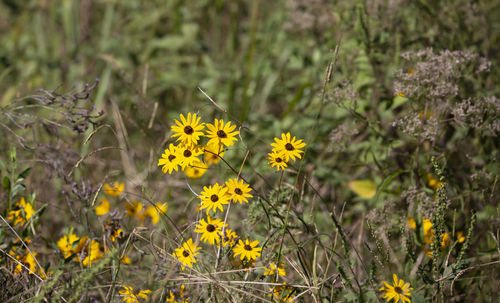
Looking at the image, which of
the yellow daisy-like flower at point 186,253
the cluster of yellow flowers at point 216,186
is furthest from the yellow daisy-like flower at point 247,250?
the yellow daisy-like flower at point 186,253

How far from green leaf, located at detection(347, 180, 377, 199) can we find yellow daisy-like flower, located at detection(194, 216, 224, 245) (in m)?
0.86

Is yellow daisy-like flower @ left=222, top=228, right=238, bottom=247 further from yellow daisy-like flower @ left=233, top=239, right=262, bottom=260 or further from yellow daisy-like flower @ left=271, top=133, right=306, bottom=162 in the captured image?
yellow daisy-like flower @ left=271, top=133, right=306, bottom=162

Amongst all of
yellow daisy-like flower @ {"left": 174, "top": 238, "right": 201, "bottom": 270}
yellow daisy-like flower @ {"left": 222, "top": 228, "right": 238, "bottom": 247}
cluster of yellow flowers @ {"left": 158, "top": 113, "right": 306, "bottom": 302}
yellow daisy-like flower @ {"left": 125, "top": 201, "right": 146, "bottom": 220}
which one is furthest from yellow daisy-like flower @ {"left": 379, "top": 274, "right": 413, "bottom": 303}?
yellow daisy-like flower @ {"left": 125, "top": 201, "right": 146, "bottom": 220}

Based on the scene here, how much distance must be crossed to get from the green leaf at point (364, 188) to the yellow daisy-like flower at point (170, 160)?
971mm

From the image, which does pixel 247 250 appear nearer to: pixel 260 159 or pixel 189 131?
pixel 189 131

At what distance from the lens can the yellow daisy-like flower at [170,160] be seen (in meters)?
1.47

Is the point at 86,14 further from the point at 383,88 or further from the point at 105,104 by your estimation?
the point at 383,88

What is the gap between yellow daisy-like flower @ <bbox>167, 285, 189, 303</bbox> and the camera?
146 centimetres

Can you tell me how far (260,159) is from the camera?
2438 mm

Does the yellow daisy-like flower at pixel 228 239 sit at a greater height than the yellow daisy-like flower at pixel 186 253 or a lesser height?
greater

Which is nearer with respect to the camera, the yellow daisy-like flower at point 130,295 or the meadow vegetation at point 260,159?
the yellow daisy-like flower at point 130,295

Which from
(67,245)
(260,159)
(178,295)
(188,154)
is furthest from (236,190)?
(260,159)

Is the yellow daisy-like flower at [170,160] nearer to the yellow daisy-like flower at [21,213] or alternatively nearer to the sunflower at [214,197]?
the sunflower at [214,197]

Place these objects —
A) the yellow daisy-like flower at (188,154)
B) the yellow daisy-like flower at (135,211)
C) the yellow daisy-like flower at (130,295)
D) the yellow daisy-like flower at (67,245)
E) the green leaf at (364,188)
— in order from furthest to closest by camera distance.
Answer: the green leaf at (364,188) → the yellow daisy-like flower at (135,211) → the yellow daisy-like flower at (67,245) → the yellow daisy-like flower at (188,154) → the yellow daisy-like flower at (130,295)
